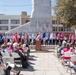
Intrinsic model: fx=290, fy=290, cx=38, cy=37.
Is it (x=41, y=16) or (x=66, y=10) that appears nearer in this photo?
(x=66, y=10)

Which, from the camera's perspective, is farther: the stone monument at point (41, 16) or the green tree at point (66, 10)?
the stone monument at point (41, 16)

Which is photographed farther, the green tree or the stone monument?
the stone monument

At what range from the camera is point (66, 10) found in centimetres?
2573

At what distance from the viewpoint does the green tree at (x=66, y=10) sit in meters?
24.7

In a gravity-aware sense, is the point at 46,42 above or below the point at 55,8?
below

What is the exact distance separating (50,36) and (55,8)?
8001 millimetres

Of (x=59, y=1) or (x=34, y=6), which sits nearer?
(x=59, y=1)

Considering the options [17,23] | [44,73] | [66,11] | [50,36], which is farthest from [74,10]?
[17,23]

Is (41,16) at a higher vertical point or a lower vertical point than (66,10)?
higher

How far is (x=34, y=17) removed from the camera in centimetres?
4119

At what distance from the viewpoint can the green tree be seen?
2469cm

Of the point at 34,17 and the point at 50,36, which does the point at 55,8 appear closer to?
the point at 50,36

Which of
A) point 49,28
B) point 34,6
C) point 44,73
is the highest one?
point 34,6

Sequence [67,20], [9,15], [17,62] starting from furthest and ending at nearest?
1. [9,15]
2. [67,20]
3. [17,62]
